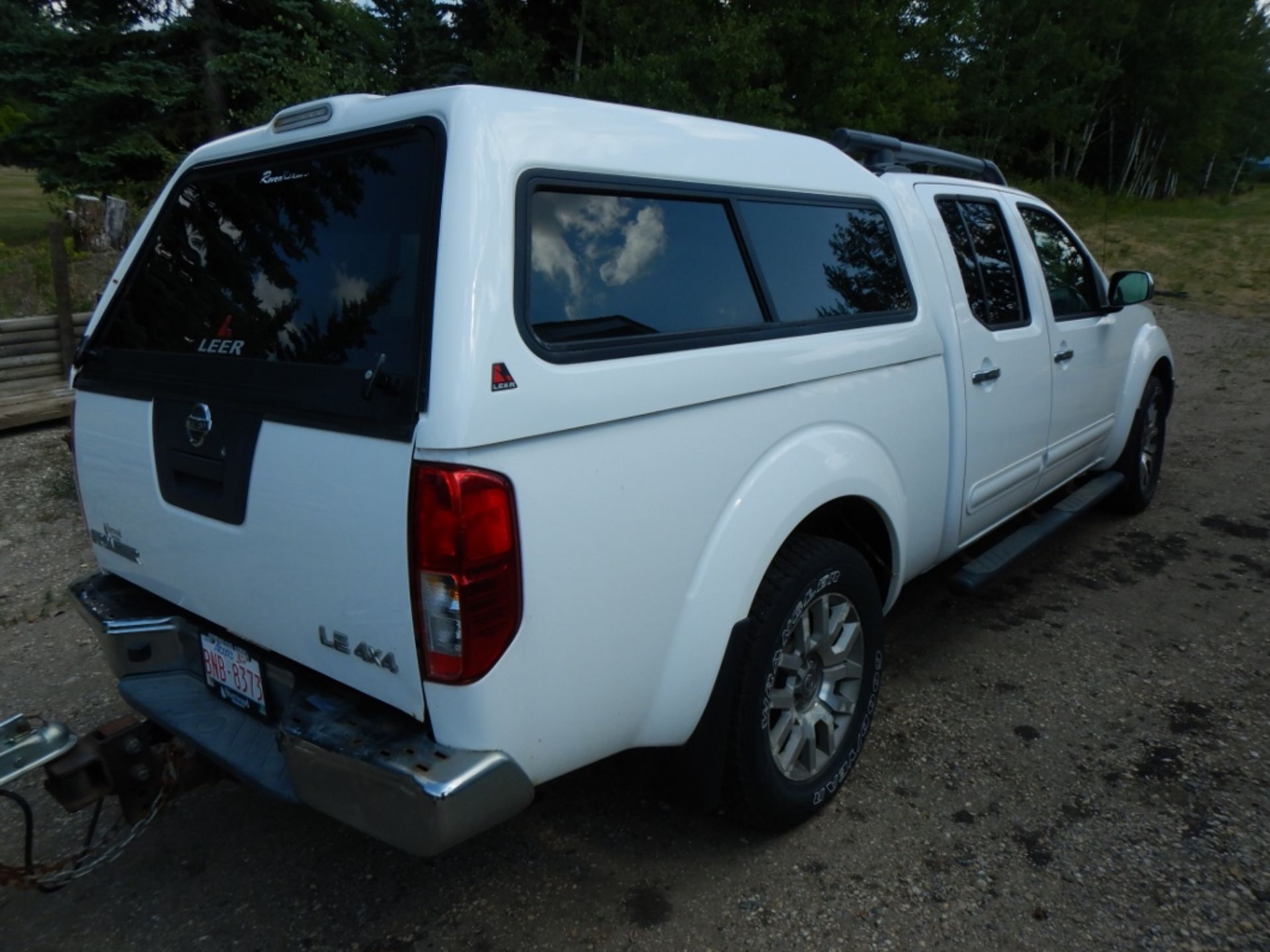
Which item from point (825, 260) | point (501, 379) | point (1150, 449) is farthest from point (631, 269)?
point (1150, 449)

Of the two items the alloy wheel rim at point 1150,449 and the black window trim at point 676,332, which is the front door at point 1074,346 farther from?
the black window trim at point 676,332

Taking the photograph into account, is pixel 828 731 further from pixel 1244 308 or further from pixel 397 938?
pixel 1244 308

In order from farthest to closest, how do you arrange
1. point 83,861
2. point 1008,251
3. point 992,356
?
point 1008,251 < point 992,356 < point 83,861

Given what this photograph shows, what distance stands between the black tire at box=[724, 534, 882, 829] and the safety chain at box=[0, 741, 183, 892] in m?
1.40

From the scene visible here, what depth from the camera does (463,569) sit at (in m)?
1.78

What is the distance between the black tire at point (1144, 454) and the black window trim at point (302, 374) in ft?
15.0

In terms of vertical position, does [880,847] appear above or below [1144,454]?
below

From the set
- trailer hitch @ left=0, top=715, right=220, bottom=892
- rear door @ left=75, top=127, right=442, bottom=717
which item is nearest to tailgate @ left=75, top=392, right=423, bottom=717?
rear door @ left=75, top=127, right=442, bottom=717

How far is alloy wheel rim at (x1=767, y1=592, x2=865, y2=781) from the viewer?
2.60m

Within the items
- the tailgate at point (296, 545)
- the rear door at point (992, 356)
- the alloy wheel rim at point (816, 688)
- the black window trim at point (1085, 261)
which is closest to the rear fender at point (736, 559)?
the alloy wheel rim at point (816, 688)

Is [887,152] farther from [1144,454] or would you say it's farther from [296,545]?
[1144,454]

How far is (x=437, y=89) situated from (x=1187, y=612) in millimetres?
4011

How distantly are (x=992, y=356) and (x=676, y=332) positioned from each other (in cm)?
183

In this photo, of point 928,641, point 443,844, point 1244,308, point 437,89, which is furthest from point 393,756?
point 1244,308
